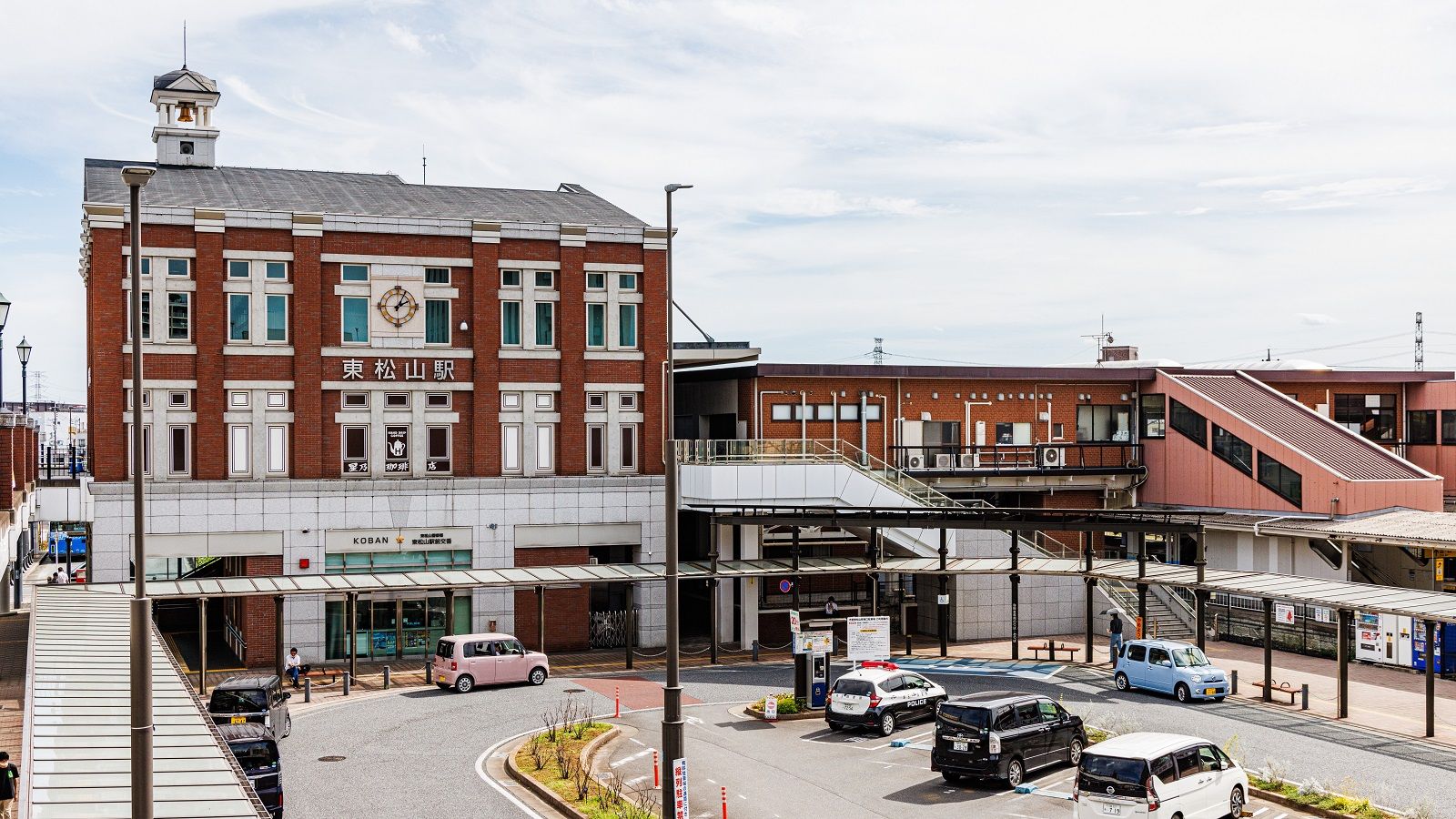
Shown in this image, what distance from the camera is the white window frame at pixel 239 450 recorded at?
47.1 metres

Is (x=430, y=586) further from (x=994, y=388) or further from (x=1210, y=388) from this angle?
(x=1210, y=388)

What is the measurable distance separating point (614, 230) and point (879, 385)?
517 inches

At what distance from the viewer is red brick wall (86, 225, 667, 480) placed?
4566 cm

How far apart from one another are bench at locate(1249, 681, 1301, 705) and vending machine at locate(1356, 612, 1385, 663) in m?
5.79

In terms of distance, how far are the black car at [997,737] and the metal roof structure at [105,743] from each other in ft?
49.8

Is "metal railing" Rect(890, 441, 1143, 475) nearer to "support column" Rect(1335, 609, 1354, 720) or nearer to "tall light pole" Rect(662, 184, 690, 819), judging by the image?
"support column" Rect(1335, 609, 1354, 720)

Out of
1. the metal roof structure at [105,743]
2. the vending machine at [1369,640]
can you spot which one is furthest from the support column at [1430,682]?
the metal roof structure at [105,743]

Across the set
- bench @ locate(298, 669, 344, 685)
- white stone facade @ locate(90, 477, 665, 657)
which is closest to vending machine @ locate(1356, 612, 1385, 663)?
white stone facade @ locate(90, 477, 665, 657)

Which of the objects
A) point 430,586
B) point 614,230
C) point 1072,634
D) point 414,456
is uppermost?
point 614,230

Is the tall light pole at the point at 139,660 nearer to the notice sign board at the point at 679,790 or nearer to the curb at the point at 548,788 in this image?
the notice sign board at the point at 679,790

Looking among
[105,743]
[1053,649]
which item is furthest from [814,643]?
[105,743]

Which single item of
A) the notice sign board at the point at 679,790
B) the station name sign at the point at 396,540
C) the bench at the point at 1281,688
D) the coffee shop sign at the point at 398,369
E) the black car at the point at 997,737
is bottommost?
the bench at the point at 1281,688

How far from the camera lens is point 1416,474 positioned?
172 ft

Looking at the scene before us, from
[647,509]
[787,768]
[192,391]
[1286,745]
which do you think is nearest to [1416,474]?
[1286,745]
